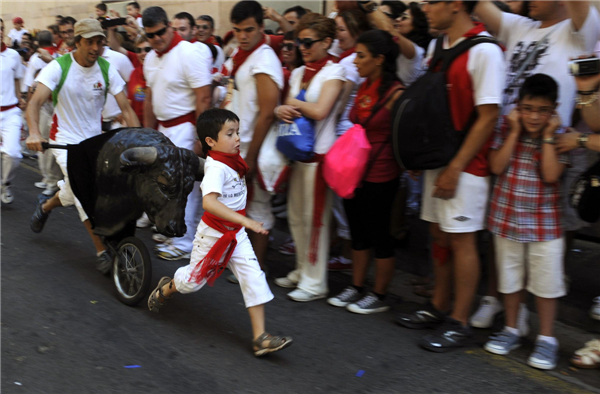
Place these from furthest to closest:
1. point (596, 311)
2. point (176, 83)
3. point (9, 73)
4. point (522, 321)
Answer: point (9, 73), point (176, 83), point (596, 311), point (522, 321)

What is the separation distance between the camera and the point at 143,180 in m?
4.36

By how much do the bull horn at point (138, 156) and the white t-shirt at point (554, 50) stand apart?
244cm

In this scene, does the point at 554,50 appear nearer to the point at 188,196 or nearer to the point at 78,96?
the point at 188,196

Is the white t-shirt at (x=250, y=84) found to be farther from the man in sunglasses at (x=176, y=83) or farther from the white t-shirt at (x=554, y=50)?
the white t-shirt at (x=554, y=50)

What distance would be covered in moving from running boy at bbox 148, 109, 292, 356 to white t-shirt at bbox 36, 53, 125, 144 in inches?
90.0

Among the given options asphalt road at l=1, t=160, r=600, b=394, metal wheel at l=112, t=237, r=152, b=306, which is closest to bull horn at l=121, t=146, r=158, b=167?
metal wheel at l=112, t=237, r=152, b=306

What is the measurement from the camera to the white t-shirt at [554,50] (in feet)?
11.9

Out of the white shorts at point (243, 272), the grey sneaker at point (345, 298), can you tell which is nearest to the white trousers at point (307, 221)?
the grey sneaker at point (345, 298)

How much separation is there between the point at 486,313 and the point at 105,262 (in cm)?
314

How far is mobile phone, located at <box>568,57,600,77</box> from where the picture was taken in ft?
10.7

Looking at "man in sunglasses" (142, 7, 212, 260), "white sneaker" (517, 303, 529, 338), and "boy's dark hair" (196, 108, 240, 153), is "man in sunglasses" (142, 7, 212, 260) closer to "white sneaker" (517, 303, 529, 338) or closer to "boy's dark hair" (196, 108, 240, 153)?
"boy's dark hair" (196, 108, 240, 153)

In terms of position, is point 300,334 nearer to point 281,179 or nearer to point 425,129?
point 281,179

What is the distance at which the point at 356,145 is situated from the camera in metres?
4.18

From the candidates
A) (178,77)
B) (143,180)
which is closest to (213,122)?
(143,180)
